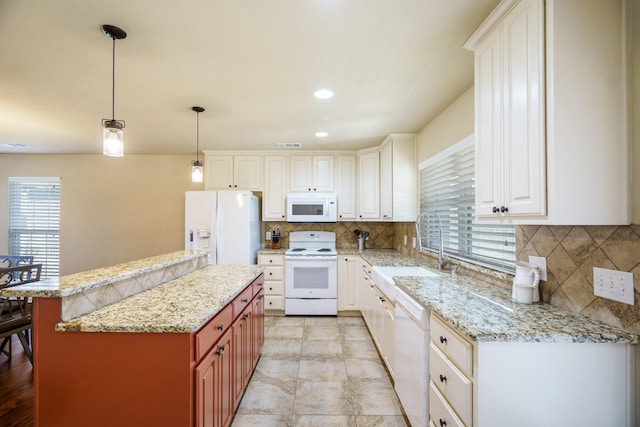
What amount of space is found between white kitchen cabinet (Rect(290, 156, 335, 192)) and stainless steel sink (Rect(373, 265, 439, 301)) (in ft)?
6.12

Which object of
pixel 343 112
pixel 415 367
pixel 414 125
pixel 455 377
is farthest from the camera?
pixel 414 125

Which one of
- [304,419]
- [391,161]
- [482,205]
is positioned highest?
[391,161]

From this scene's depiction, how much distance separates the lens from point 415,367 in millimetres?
1765

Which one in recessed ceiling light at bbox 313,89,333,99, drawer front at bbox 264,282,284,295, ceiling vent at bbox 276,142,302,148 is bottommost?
drawer front at bbox 264,282,284,295

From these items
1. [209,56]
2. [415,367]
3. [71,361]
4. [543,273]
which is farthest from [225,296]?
[543,273]

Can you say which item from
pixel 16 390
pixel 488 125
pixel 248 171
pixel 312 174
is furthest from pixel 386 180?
pixel 16 390

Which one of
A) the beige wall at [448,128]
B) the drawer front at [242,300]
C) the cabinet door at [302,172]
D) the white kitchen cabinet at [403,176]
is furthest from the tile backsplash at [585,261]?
the cabinet door at [302,172]

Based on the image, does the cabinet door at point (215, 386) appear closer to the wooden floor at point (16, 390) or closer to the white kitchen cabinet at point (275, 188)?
the wooden floor at point (16, 390)

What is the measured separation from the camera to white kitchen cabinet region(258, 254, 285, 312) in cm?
414

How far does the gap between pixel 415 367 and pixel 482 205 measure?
99cm

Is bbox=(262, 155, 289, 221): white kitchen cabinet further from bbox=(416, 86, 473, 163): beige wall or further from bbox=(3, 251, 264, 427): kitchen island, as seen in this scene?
bbox=(3, 251, 264, 427): kitchen island

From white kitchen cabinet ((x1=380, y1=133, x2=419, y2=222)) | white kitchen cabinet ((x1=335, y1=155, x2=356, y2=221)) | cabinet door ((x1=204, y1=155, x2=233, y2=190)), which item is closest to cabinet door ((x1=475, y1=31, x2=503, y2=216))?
white kitchen cabinet ((x1=380, y1=133, x2=419, y2=222))

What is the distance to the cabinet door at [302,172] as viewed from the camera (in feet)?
14.6

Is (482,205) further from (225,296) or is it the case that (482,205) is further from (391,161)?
(391,161)
